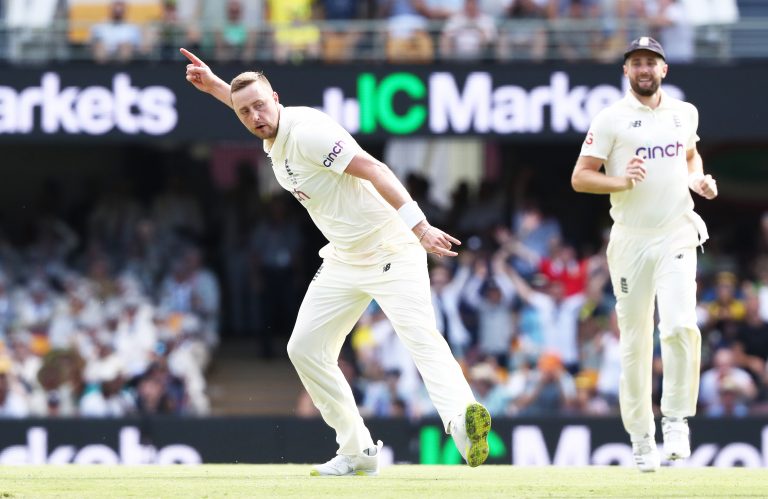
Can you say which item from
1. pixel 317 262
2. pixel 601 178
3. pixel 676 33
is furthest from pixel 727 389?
pixel 601 178

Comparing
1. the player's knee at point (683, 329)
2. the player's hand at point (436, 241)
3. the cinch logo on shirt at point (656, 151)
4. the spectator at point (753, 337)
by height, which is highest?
the cinch logo on shirt at point (656, 151)

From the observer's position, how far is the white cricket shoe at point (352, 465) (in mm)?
8438

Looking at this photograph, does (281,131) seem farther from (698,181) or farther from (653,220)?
(698,181)

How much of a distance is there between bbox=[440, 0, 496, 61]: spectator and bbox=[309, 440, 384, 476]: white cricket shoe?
7.75 metres

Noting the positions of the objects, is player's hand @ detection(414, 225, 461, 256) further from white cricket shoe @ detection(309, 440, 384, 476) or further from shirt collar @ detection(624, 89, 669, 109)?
shirt collar @ detection(624, 89, 669, 109)

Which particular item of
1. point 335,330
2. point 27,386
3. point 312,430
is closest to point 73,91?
point 27,386

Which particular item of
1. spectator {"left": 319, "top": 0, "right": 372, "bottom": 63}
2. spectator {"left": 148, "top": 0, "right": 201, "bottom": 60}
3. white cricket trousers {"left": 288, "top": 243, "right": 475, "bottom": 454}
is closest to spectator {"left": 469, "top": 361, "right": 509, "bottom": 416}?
spectator {"left": 319, "top": 0, "right": 372, "bottom": 63}

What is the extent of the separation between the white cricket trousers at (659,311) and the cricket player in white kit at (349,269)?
124 centimetres

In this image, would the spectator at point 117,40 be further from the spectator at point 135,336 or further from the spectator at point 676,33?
the spectator at point 676,33

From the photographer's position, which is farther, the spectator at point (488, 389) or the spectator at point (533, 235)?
the spectator at point (533, 235)

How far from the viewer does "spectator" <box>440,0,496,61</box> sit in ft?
51.3

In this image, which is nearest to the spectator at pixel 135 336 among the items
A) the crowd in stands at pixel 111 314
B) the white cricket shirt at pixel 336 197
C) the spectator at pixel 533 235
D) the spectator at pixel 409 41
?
the crowd in stands at pixel 111 314

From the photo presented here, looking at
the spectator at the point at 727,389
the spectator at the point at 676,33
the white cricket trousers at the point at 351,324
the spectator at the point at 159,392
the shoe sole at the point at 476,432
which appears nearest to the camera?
the shoe sole at the point at 476,432

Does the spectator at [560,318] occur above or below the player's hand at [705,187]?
below
